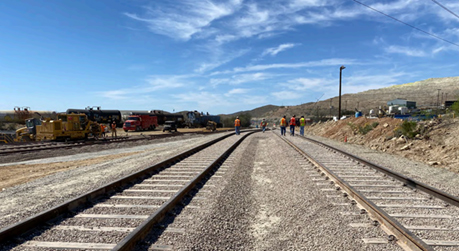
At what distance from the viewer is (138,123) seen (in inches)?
1571

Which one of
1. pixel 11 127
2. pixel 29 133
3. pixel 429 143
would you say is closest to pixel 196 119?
pixel 11 127

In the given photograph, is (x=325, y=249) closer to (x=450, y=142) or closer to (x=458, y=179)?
(x=458, y=179)

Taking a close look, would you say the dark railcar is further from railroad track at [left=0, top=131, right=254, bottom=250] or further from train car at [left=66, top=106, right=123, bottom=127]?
railroad track at [left=0, top=131, right=254, bottom=250]

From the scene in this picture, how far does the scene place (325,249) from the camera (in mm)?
3414

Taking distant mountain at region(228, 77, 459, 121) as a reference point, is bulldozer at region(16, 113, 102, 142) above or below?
below

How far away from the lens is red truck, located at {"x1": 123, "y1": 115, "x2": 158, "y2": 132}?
129 feet

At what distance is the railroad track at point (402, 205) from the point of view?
358 centimetres

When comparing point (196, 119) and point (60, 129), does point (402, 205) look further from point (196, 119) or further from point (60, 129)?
point (196, 119)

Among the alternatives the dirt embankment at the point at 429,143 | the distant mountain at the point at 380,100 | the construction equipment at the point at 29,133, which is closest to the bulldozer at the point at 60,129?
the construction equipment at the point at 29,133

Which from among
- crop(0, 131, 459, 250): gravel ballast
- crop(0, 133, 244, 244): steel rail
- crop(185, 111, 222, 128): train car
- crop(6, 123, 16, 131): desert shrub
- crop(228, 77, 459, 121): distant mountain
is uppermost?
crop(228, 77, 459, 121): distant mountain

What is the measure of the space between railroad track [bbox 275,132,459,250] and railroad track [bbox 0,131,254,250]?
3232 millimetres

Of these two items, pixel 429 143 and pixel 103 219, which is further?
pixel 429 143

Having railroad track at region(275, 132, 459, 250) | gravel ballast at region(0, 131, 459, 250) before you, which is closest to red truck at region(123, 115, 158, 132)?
gravel ballast at region(0, 131, 459, 250)

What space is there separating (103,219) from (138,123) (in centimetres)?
3731
